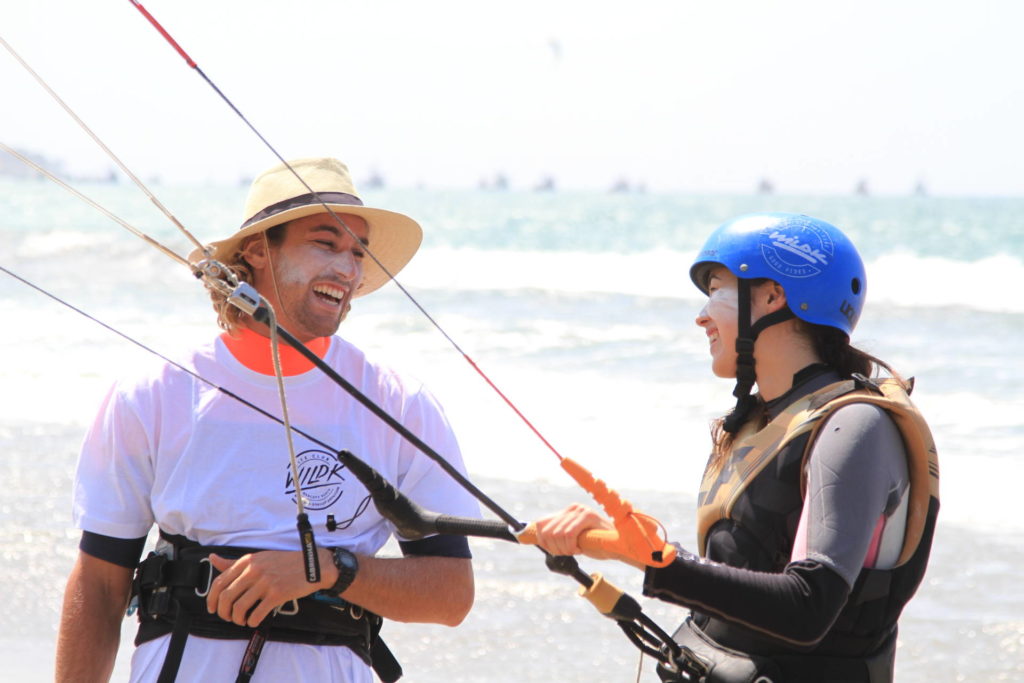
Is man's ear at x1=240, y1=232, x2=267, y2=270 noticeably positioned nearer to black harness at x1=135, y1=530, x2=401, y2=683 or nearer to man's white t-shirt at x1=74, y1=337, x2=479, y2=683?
man's white t-shirt at x1=74, y1=337, x2=479, y2=683

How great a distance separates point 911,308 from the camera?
57.7 feet

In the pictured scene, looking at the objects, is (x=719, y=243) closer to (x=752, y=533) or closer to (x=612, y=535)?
(x=752, y=533)

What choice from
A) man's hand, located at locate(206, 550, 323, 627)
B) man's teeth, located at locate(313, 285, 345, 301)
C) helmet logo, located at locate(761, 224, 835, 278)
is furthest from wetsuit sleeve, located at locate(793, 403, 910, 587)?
man's teeth, located at locate(313, 285, 345, 301)

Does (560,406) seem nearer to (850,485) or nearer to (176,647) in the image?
(176,647)

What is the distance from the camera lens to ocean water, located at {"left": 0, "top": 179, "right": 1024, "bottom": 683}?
5.05m

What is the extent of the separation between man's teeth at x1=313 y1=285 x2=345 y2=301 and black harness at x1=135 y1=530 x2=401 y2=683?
21.8 inches

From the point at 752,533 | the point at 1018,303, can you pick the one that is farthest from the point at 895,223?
the point at 752,533

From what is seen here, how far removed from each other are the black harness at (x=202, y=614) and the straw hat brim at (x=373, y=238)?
59cm

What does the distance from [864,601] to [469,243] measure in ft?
107

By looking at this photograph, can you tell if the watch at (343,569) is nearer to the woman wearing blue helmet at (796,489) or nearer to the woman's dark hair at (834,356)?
the woman wearing blue helmet at (796,489)

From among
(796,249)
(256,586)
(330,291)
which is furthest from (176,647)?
(796,249)

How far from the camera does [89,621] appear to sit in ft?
8.00

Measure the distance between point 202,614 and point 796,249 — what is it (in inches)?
53.8

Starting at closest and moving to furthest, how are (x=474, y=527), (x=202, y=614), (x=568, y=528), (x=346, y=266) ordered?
(x=568, y=528), (x=474, y=527), (x=202, y=614), (x=346, y=266)
